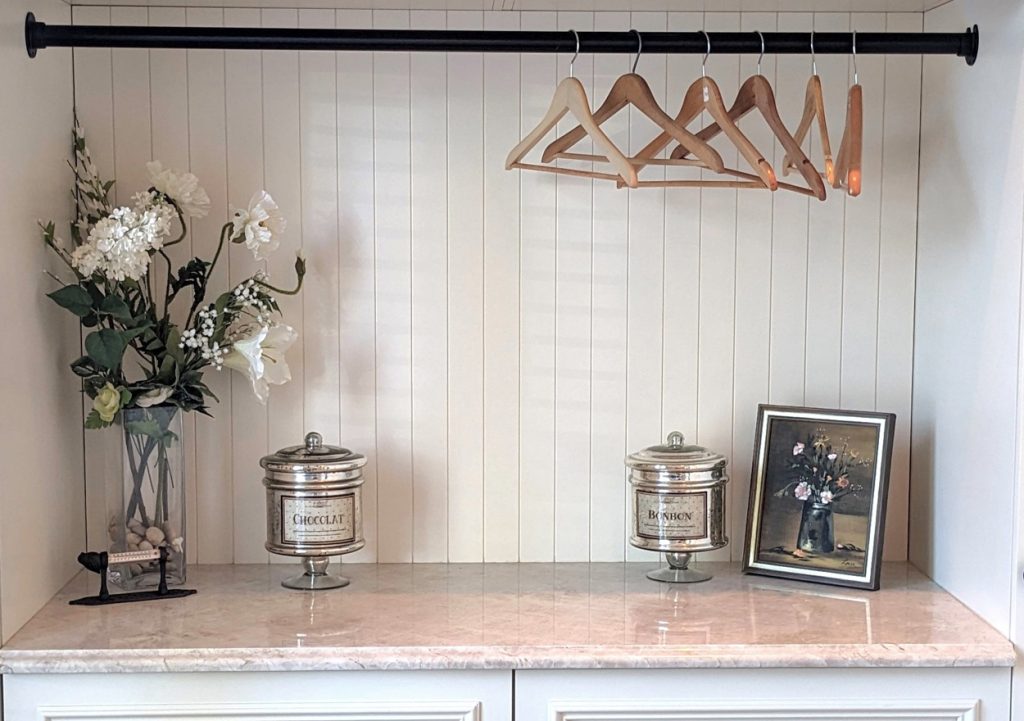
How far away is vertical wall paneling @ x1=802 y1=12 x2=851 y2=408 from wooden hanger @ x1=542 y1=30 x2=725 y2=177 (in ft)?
1.27

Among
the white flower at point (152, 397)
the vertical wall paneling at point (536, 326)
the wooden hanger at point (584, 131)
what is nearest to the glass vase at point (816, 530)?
the vertical wall paneling at point (536, 326)

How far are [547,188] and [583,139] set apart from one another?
A: 0.11 metres

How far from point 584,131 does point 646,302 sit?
14.9 inches

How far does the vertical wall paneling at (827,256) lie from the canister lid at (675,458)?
27 centimetres

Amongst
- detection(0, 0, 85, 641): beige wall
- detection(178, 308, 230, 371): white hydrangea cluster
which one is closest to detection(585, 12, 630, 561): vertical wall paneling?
detection(178, 308, 230, 371): white hydrangea cluster

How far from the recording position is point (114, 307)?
181 cm

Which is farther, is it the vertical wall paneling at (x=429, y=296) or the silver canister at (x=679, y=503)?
the vertical wall paneling at (x=429, y=296)

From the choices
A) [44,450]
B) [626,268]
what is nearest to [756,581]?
[626,268]

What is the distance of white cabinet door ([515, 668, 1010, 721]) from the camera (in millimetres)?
1595

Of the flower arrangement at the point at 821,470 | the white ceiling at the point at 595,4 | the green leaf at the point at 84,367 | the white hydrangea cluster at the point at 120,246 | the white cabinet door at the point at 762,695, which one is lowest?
the white cabinet door at the point at 762,695

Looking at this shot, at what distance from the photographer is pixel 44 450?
71.5 inches

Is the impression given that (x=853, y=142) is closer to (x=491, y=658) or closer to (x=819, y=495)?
(x=819, y=495)

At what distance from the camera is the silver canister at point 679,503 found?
192 centimetres

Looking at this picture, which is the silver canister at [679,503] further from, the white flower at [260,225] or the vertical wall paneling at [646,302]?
the white flower at [260,225]
